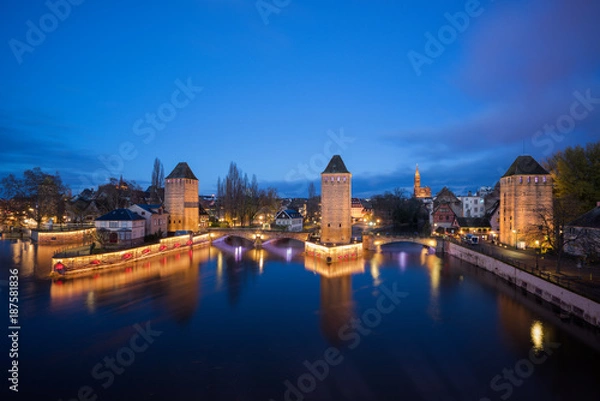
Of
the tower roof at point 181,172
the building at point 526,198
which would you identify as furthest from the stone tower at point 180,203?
the building at point 526,198

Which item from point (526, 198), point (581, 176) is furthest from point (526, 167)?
point (581, 176)

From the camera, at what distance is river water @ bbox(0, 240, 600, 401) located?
10078 mm

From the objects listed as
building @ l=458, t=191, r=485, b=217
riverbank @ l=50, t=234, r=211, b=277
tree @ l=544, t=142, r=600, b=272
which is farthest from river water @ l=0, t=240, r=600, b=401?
building @ l=458, t=191, r=485, b=217

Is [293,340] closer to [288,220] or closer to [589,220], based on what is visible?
[589,220]

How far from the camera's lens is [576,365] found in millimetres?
11422

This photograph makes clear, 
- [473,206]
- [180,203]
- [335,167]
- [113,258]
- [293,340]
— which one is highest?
[335,167]

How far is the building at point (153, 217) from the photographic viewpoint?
34812mm

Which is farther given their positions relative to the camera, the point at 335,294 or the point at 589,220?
the point at 589,220

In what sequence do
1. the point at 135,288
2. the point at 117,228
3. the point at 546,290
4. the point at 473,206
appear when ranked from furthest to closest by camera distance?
the point at 473,206 < the point at 117,228 < the point at 135,288 < the point at 546,290

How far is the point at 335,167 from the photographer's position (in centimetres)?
3488

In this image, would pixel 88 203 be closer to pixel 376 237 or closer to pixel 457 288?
pixel 376 237

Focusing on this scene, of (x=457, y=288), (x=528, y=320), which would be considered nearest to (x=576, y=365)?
(x=528, y=320)

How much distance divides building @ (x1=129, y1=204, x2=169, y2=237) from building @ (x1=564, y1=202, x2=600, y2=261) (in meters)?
35.7

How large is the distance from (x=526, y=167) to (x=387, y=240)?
47.8 feet
